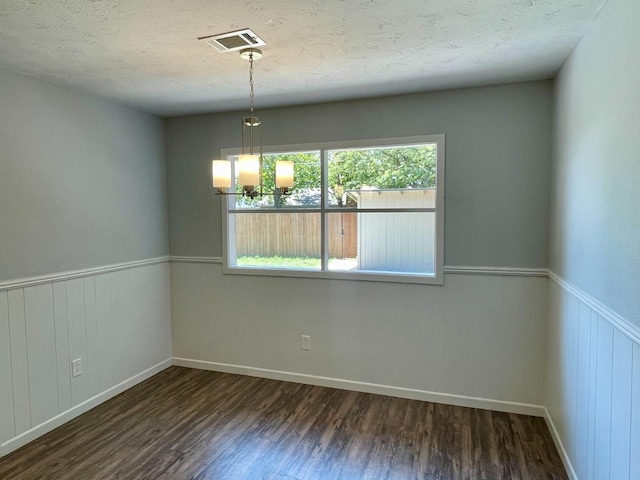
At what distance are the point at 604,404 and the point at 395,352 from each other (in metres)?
1.65

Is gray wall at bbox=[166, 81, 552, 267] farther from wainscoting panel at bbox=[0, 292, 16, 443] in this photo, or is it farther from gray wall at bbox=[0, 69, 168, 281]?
wainscoting panel at bbox=[0, 292, 16, 443]

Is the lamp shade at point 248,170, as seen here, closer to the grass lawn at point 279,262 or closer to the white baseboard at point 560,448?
the grass lawn at point 279,262

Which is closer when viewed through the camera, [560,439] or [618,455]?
[618,455]

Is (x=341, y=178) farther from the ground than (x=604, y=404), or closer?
farther from the ground

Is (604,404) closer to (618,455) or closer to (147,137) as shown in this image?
(618,455)

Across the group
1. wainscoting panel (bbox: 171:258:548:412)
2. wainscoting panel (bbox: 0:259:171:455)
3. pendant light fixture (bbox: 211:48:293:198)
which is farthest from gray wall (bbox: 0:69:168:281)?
pendant light fixture (bbox: 211:48:293:198)

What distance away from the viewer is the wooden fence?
3.34 meters

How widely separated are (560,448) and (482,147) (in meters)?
2.07

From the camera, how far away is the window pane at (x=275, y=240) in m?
3.45

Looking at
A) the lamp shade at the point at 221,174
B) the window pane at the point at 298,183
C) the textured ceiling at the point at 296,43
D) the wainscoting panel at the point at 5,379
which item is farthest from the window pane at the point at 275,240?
the wainscoting panel at the point at 5,379

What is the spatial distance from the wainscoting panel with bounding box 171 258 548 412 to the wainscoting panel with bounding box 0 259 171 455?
0.28 m

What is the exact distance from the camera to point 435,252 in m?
3.04

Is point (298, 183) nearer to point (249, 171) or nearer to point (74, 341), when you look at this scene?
point (249, 171)

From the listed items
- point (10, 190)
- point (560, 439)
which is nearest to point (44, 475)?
point (10, 190)
